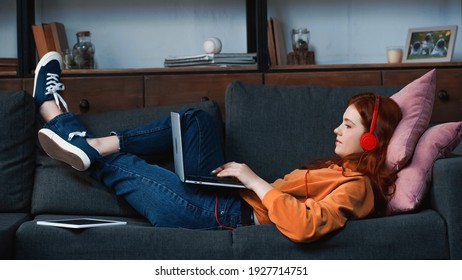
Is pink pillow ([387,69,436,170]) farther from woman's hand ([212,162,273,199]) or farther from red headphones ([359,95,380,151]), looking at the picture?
woman's hand ([212,162,273,199])

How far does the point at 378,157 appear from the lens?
2.17m

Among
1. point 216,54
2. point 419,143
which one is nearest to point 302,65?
point 216,54

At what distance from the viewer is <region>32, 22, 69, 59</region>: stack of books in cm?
324

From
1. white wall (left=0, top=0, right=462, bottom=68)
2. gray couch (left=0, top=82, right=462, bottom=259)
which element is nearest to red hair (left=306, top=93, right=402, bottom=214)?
gray couch (left=0, top=82, right=462, bottom=259)

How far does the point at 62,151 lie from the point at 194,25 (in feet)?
4.49

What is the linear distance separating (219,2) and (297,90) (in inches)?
40.6

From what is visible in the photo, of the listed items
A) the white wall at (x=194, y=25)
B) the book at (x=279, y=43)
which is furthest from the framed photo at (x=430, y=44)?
the book at (x=279, y=43)

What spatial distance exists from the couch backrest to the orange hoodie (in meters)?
0.35

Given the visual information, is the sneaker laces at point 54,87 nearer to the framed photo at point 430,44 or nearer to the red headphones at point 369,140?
the red headphones at point 369,140

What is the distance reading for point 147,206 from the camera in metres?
2.32

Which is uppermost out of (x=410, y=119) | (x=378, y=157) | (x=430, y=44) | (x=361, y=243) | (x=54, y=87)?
(x=430, y=44)

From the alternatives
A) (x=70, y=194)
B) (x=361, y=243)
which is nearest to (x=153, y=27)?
(x=70, y=194)

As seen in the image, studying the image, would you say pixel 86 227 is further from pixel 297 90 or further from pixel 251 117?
pixel 297 90

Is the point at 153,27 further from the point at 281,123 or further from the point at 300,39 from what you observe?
the point at 281,123
